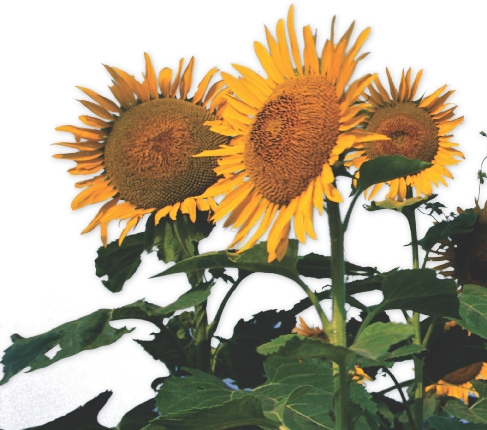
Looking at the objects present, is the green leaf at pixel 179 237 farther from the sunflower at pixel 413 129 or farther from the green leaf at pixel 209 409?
the sunflower at pixel 413 129

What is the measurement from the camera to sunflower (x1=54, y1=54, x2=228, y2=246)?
57.5 inches

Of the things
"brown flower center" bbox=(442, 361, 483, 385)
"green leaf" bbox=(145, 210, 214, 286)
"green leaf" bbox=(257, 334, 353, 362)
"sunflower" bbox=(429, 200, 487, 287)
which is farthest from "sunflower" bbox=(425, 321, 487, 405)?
"green leaf" bbox=(257, 334, 353, 362)

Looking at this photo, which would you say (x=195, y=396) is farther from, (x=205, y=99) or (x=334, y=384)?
(x=205, y=99)

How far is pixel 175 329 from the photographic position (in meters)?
1.57

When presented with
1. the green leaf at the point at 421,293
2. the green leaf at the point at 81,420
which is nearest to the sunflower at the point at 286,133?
the green leaf at the point at 421,293

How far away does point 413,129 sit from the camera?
194 cm

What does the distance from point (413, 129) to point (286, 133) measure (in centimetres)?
91

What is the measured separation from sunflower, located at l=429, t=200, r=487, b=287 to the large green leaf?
0.72m

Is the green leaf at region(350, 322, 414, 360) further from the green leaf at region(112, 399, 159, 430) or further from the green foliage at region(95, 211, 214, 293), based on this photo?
the green leaf at region(112, 399, 159, 430)

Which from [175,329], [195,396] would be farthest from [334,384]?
[175,329]

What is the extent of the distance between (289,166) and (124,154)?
518 mm

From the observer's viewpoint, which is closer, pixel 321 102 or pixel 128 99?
pixel 321 102

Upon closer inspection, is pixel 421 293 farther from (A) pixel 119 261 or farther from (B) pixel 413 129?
(B) pixel 413 129

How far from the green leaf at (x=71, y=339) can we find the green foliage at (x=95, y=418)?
0.74ft
